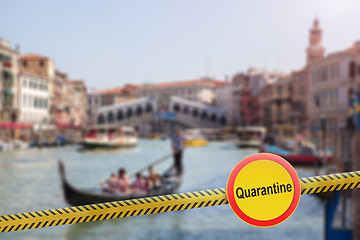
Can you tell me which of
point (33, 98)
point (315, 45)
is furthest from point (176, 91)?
point (33, 98)

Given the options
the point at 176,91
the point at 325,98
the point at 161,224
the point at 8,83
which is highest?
the point at 176,91

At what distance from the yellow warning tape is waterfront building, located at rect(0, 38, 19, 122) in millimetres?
27088

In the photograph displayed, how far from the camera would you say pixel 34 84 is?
3094 cm

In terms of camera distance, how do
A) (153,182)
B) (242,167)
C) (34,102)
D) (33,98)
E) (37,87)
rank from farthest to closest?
(37,87) < (34,102) < (33,98) < (153,182) < (242,167)

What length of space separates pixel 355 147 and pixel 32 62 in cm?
→ 3232

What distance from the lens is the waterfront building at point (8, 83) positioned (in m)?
26.6

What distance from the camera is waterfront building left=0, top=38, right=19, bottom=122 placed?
2656 cm

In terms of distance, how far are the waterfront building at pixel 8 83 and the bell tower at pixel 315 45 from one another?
1760 cm

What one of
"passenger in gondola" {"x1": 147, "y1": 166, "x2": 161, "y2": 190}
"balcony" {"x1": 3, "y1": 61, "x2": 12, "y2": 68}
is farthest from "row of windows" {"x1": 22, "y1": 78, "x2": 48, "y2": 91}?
"passenger in gondola" {"x1": 147, "y1": 166, "x2": 161, "y2": 190}

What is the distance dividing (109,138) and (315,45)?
46.8 feet

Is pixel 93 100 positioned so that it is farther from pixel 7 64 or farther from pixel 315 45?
pixel 7 64

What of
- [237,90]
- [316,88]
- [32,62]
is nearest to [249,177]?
[316,88]

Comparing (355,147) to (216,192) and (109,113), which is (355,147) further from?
(109,113)

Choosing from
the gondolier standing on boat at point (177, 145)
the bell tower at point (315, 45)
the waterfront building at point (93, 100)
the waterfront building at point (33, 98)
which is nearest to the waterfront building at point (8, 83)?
the waterfront building at point (33, 98)
